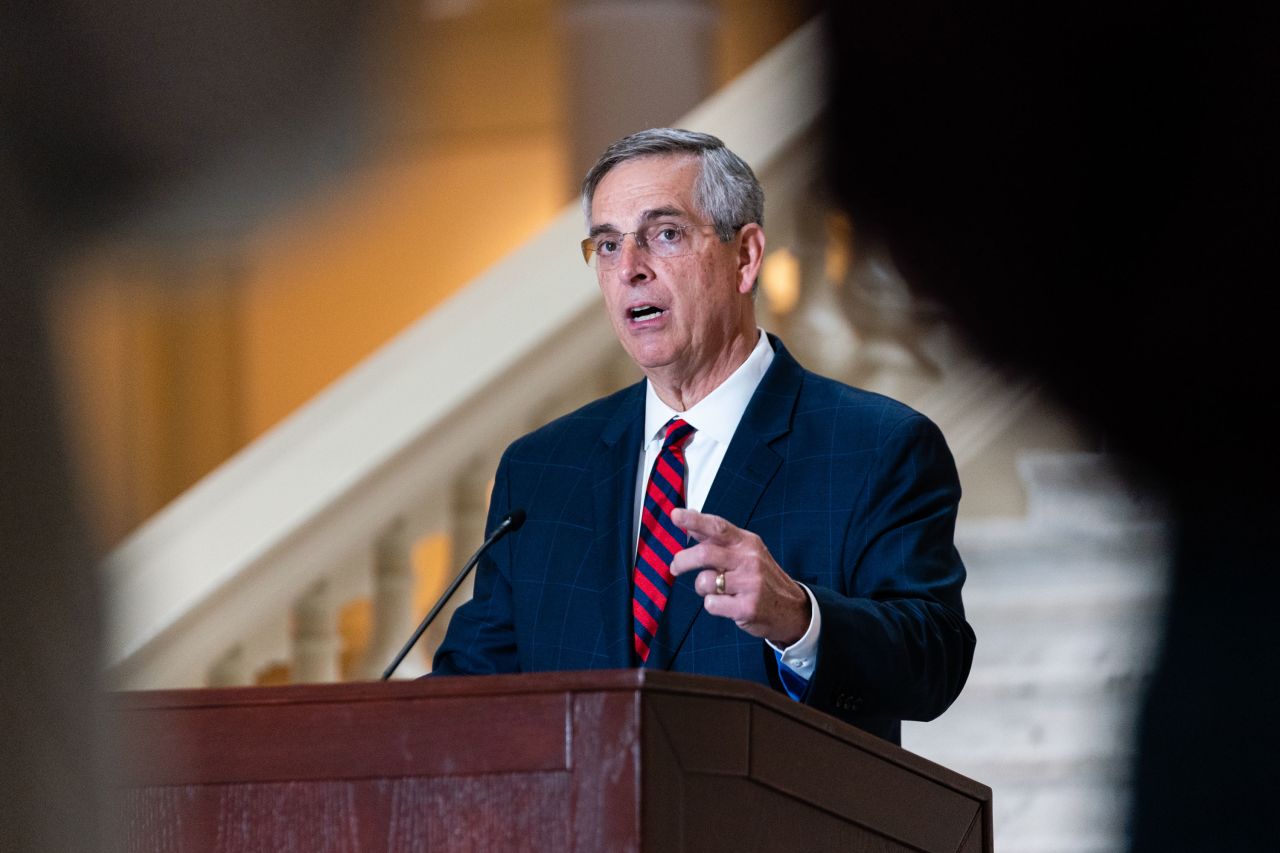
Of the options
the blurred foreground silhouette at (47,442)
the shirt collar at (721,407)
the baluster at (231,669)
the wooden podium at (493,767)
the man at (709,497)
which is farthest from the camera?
the baluster at (231,669)

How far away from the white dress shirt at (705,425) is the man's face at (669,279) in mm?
41

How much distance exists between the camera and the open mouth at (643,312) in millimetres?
2400

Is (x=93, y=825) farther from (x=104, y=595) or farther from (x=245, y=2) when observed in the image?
(x=245, y=2)

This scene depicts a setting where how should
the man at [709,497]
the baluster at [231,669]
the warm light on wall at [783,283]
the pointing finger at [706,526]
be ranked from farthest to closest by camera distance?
the warm light on wall at [783,283] < the baluster at [231,669] < the man at [709,497] < the pointing finger at [706,526]

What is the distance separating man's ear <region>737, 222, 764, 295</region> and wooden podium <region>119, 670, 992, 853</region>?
3.37 feet

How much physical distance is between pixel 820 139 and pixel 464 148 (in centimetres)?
349

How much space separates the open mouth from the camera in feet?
7.88

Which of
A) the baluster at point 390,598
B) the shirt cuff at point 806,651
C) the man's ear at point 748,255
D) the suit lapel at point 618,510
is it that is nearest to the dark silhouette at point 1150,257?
the baluster at point 390,598

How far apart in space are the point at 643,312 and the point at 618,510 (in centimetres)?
32

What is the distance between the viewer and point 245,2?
1.17 ft

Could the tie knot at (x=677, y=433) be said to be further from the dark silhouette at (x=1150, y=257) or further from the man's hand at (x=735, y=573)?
the dark silhouette at (x=1150, y=257)

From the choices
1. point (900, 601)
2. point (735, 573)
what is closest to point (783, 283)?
point (900, 601)

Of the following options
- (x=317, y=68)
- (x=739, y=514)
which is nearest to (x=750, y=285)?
(x=739, y=514)

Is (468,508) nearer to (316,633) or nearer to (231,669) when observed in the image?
(316,633)
